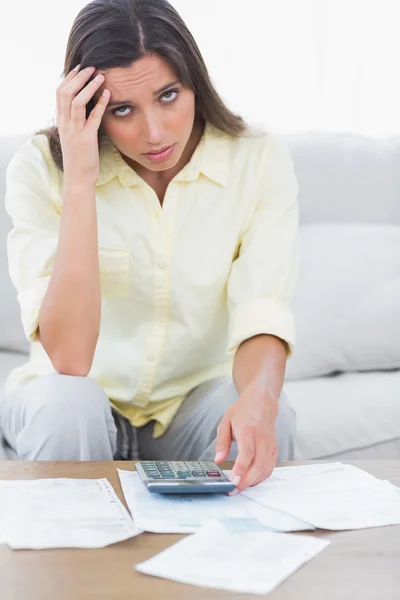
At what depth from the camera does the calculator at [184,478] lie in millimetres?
930

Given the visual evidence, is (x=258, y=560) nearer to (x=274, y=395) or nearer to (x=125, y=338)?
(x=274, y=395)

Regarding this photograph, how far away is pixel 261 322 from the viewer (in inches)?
51.8

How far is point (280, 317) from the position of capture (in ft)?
4.35

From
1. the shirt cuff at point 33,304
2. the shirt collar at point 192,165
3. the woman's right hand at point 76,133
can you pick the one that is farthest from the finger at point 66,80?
the shirt cuff at point 33,304

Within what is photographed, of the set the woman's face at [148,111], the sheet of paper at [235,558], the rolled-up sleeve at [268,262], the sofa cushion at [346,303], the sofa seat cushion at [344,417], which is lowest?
the sofa seat cushion at [344,417]

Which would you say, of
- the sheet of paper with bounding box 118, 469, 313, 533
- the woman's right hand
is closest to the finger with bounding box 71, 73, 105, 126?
the woman's right hand

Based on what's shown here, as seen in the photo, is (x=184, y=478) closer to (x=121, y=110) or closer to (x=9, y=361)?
(x=121, y=110)

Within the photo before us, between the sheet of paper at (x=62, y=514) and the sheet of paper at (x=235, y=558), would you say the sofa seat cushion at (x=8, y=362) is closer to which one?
the sheet of paper at (x=62, y=514)

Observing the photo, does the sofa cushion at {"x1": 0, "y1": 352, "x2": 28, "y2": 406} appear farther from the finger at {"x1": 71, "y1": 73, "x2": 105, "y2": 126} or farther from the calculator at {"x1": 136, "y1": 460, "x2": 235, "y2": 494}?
the calculator at {"x1": 136, "y1": 460, "x2": 235, "y2": 494}

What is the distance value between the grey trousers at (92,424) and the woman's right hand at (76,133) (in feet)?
1.06

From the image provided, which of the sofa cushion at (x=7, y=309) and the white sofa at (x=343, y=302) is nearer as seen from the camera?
the white sofa at (x=343, y=302)

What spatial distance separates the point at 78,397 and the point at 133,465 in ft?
0.51

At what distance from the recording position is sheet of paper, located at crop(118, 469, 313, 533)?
85cm

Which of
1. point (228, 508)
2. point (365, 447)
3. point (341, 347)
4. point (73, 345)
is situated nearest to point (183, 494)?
point (228, 508)
